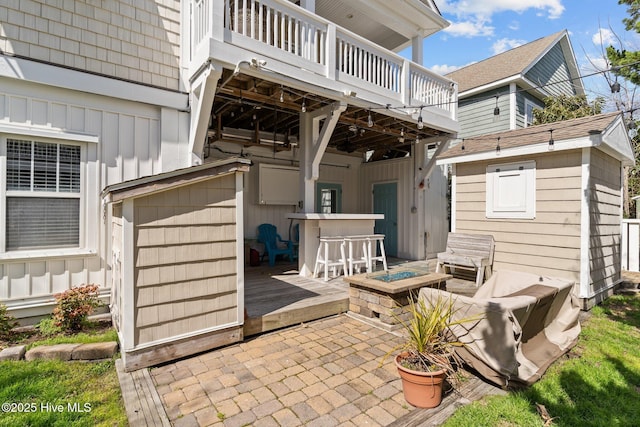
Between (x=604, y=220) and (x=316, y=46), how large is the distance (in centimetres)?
540

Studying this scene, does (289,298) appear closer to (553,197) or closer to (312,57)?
(312,57)

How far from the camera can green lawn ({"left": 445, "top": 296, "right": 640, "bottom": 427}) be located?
220 cm

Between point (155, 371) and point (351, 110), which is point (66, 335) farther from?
point (351, 110)

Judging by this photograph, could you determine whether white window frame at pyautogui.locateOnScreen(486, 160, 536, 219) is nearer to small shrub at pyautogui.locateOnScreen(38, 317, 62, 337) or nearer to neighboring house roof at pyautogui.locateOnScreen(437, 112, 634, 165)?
neighboring house roof at pyautogui.locateOnScreen(437, 112, 634, 165)

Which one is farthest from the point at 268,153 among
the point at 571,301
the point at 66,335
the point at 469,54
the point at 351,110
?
the point at 469,54

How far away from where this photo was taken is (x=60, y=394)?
2.39 meters

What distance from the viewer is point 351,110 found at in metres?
5.54

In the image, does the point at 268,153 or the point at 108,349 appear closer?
the point at 108,349

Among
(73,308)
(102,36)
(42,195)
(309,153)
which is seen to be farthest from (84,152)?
(309,153)

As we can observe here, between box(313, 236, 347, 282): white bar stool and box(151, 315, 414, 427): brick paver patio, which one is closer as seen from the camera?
box(151, 315, 414, 427): brick paver patio

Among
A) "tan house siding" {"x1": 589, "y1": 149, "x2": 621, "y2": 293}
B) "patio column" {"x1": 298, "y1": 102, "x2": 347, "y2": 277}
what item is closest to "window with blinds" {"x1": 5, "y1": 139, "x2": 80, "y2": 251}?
"patio column" {"x1": 298, "y1": 102, "x2": 347, "y2": 277}

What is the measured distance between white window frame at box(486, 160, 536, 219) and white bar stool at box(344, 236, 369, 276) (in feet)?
7.34

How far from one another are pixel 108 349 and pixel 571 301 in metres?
4.75

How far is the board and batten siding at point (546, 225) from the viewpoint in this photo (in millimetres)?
4629
